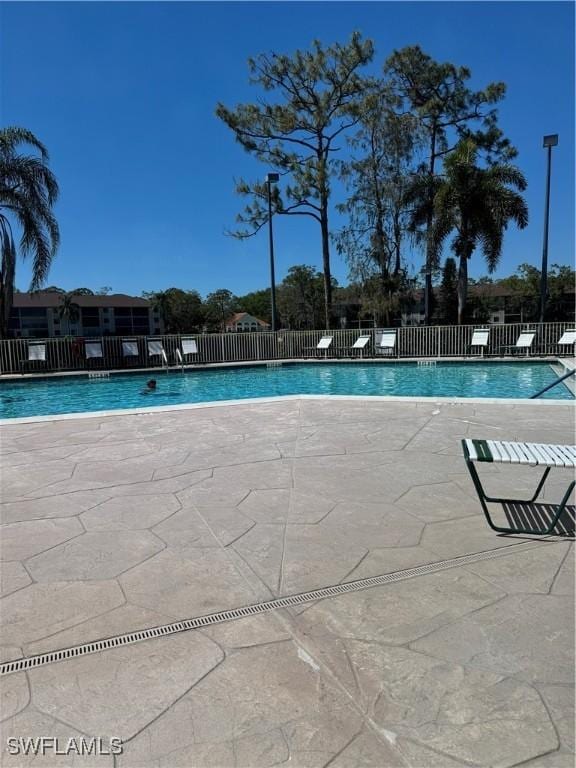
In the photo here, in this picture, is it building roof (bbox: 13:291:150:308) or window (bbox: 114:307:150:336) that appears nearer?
building roof (bbox: 13:291:150:308)

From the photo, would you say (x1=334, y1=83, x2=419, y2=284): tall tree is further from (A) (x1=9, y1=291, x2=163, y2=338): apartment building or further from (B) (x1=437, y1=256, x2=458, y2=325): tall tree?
(A) (x1=9, y1=291, x2=163, y2=338): apartment building

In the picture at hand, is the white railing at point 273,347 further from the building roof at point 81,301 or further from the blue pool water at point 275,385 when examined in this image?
the building roof at point 81,301

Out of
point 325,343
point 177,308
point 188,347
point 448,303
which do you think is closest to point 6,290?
point 188,347

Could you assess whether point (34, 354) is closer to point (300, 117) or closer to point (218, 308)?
point (300, 117)

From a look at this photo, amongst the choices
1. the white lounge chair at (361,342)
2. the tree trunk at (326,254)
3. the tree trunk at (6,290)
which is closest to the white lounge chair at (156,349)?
the tree trunk at (6,290)

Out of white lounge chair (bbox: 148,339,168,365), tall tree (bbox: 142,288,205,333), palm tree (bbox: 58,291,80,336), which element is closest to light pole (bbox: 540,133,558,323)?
white lounge chair (bbox: 148,339,168,365)

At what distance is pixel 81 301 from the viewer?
72.4m

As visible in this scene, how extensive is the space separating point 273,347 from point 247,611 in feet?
63.2

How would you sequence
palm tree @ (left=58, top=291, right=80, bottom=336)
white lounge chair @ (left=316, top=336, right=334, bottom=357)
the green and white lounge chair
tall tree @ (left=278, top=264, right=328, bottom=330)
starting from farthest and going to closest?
palm tree @ (left=58, top=291, right=80, bottom=336)
tall tree @ (left=278, top=264, right=328, bottom=330)
white lounge chair @ (left=316, top=336, right=334, bottom=357)
the green and white lounge chair

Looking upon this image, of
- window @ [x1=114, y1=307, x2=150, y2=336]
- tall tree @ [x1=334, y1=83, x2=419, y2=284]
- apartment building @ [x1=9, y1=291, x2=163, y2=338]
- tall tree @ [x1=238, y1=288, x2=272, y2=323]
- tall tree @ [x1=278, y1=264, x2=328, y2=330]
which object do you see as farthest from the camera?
tall tree @ [x1=238, y1=288, x2=272, y2=323]

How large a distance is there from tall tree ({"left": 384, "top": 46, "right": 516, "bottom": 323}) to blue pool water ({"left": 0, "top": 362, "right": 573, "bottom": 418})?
10067 mm

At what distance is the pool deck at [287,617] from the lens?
149cm

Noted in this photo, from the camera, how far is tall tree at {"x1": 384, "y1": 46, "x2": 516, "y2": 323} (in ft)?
83.8

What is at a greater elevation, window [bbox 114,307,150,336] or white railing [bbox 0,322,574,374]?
window [bbox 114,307,150,336]
